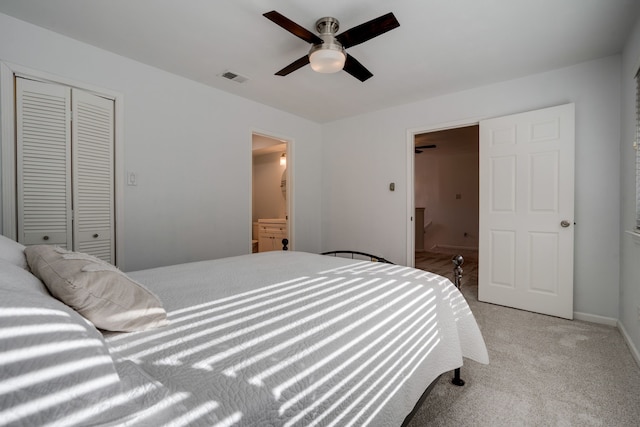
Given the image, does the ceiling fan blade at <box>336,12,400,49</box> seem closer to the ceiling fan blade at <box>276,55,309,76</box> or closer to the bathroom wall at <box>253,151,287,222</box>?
the ceiling fan blade at <box>276,55,309,76</box>

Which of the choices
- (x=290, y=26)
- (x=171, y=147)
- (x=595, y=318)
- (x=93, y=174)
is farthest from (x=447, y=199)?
(x=93, y=174)

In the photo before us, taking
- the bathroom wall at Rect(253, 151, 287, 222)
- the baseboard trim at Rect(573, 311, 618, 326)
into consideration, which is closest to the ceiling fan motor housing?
the baseboard trim at Rect(573, 311, 618, 326)

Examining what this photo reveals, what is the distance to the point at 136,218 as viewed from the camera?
283cm

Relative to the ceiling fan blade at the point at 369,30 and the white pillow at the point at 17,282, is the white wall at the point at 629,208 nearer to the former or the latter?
the ceiling fan blade at the point at 369,30

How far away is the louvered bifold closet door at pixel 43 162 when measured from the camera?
225 centimetres

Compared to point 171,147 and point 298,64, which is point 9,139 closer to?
point 171,147

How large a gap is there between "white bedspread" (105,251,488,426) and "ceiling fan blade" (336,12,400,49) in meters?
1.56

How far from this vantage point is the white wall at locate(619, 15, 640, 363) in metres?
2.15

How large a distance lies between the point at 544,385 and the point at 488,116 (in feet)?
9.02

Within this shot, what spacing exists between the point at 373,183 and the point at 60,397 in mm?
4085

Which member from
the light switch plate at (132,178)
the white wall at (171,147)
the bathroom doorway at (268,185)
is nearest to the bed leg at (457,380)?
the white wall at (171,147)

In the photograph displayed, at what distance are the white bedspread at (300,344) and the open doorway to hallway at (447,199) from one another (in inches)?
212

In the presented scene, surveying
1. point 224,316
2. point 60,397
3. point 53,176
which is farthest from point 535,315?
point 53,176

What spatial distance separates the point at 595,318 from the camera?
2791 millimetres
